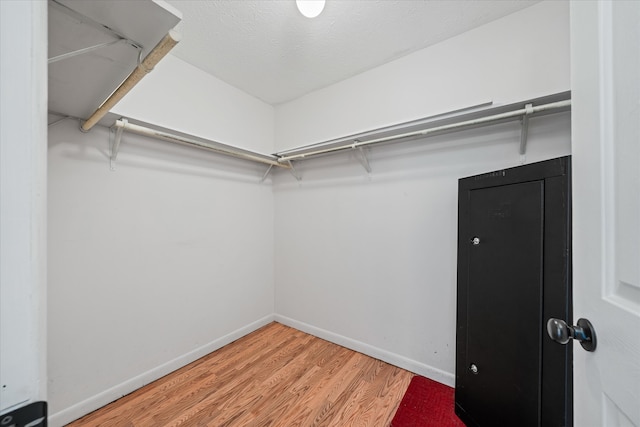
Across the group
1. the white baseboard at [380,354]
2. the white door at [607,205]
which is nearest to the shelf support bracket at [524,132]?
the white door at [607,205]

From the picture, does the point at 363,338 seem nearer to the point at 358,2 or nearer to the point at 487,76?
the point at 487,76

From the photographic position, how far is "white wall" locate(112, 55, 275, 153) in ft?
5.78

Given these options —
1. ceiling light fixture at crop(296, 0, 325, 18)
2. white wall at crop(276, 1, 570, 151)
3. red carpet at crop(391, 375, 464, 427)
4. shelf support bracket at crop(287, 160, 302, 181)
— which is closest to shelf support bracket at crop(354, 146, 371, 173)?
white wall at crop(276, 1, 570, 151)

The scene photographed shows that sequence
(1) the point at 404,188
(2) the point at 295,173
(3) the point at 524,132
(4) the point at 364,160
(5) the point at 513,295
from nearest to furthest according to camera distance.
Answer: (5) the point at 513,295 < (3) the point at 524,132 < (1) the point at 404,188 < (4) the point at 364,160 < (2) the point at 295,173

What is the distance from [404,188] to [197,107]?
191 cm

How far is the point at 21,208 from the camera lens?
1.26 feet

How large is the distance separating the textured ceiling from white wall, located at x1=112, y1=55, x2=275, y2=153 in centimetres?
13

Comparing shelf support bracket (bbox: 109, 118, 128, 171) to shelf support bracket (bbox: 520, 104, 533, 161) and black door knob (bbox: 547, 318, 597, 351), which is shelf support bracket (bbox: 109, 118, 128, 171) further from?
shelf support bracket (bbox: 520, 104, 533, 161)

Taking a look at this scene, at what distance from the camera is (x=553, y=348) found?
997 millimetres

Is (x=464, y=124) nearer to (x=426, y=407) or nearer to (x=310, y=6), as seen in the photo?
(x=310, y=6)

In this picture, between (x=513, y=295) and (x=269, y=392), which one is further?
(x=269, y=392)

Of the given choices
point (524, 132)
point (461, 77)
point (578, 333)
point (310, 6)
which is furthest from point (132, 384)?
point (461, 77)

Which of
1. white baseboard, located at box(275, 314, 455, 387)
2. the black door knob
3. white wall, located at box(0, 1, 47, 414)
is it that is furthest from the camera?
white baseboard, located at box(275, 314, 455, 387)

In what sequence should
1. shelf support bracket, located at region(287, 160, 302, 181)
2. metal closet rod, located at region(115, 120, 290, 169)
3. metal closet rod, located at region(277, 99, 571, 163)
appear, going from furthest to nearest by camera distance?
shelf support bracket, located at region(287, 160, 302, 181) < metal closet rod, located at region(115, 120, 290, 169) < metal closet rod, located at region(277, 99, 571, 163)
